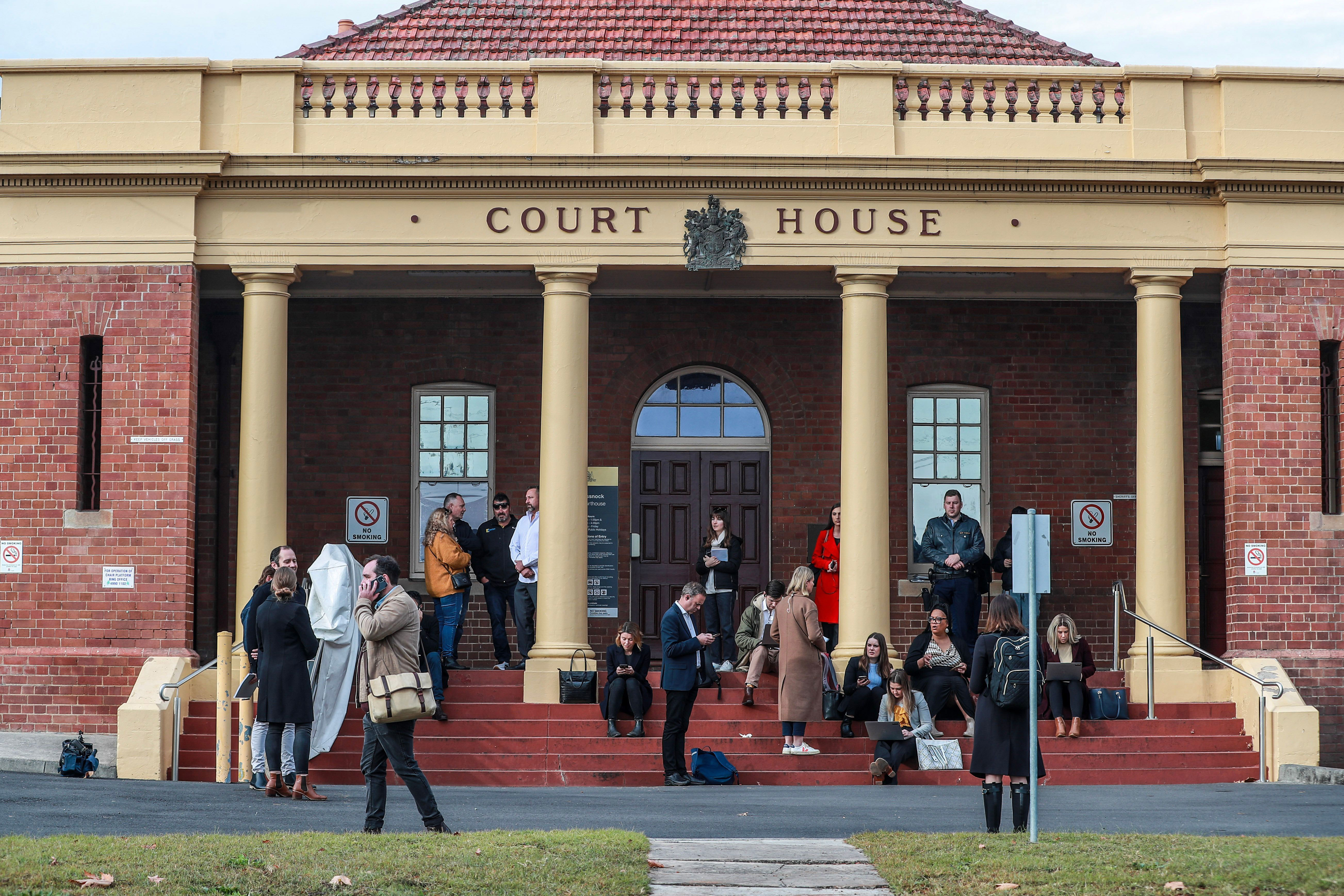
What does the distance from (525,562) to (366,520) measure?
292 cm

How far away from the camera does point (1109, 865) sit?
8516mm

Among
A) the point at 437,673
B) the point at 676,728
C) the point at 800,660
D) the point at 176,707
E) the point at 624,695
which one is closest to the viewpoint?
the point at 676,728

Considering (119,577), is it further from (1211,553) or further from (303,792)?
(1211,553)

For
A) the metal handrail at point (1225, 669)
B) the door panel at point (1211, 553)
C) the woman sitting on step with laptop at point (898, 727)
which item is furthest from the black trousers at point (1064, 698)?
the door panel at point (1211, 553)

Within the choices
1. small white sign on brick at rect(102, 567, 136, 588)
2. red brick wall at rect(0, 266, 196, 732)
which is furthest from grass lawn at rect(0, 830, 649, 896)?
small white sign on brick at rect(102, 567, 136, 588)

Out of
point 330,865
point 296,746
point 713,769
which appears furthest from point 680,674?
point 330,865

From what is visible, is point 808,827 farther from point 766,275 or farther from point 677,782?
point 766,275

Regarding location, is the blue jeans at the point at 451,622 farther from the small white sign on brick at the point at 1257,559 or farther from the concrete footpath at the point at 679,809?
the small white sign on brick at the point at 1257,559

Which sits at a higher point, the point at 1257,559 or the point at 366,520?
the point at 366,520

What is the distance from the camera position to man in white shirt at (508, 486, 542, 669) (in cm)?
1675

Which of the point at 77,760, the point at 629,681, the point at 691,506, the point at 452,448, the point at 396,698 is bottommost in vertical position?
the point at 77,760

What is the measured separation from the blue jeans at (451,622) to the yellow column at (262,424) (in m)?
1.68

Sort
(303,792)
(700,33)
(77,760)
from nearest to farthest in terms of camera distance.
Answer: (303,792)
(77,760)
(700,33)

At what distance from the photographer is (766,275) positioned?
57.6 feet
